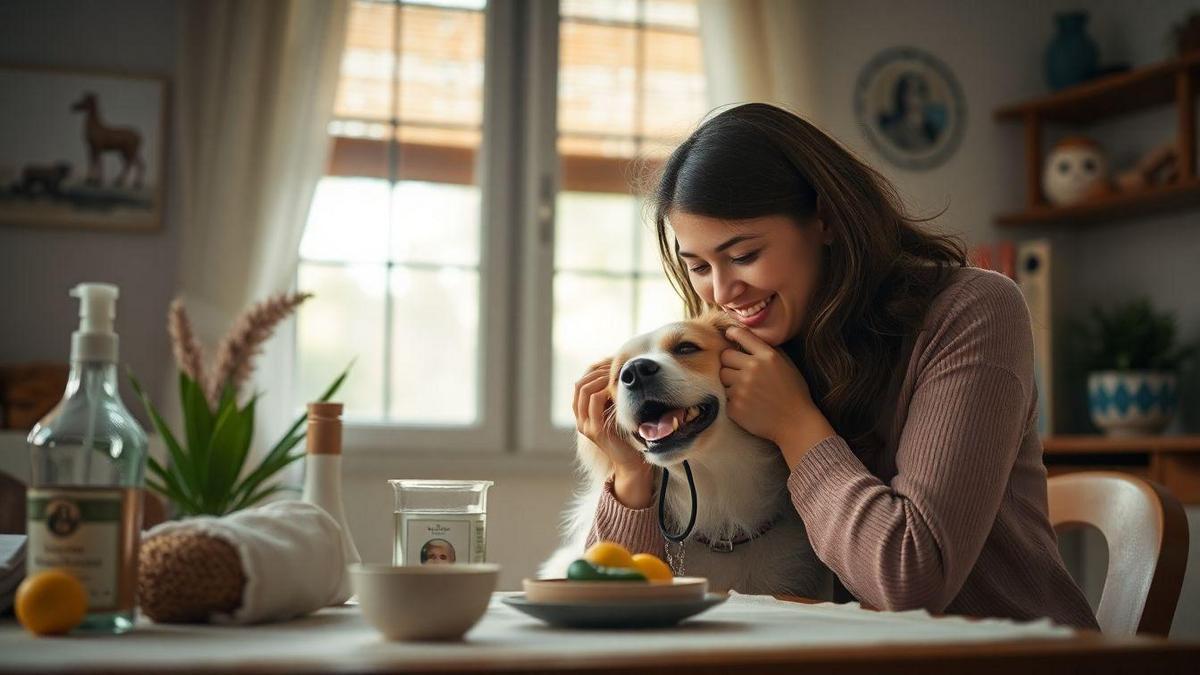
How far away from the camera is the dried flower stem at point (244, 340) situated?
2.62 meters

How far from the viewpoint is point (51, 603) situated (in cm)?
73

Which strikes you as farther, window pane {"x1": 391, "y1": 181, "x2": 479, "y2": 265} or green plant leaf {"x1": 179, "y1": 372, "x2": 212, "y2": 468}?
window pane {"x1": 391, "y1": 181, "x2": 479, "y2": 265}

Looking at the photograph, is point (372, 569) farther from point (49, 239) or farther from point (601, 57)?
point (601, 57)

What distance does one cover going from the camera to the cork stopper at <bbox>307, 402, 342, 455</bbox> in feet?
3.66

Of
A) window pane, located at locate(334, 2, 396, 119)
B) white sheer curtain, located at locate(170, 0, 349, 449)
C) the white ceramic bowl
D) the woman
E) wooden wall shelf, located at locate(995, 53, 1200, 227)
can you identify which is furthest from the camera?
window pane, located at locate(334, 2, 396, 119)

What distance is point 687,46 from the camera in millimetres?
3678

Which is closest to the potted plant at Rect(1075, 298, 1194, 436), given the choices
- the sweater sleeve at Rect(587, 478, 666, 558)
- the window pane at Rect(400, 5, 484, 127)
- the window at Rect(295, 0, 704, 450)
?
the window at Rect(295, 0, 704, 450)

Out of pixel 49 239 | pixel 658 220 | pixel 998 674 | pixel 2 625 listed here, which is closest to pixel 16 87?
pixel 49 239

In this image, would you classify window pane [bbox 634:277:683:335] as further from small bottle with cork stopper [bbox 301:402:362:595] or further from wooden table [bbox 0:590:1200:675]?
wooden table [bbox 0:590:1200:675]

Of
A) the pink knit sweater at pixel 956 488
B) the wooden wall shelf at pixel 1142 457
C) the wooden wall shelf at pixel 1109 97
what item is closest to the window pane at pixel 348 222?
the wooden wall shelf at pixel 1142 457

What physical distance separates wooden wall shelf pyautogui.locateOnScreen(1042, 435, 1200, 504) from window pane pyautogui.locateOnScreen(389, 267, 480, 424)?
153 centimetres

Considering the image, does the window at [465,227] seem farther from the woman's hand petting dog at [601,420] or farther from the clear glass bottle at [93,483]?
the clear glass bottle at [93,483]

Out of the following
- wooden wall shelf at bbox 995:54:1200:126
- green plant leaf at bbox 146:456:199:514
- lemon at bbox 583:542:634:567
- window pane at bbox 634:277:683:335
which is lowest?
green plant leaf at bbox 146:456:199:514

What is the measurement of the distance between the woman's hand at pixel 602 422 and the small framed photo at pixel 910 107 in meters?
2.49
